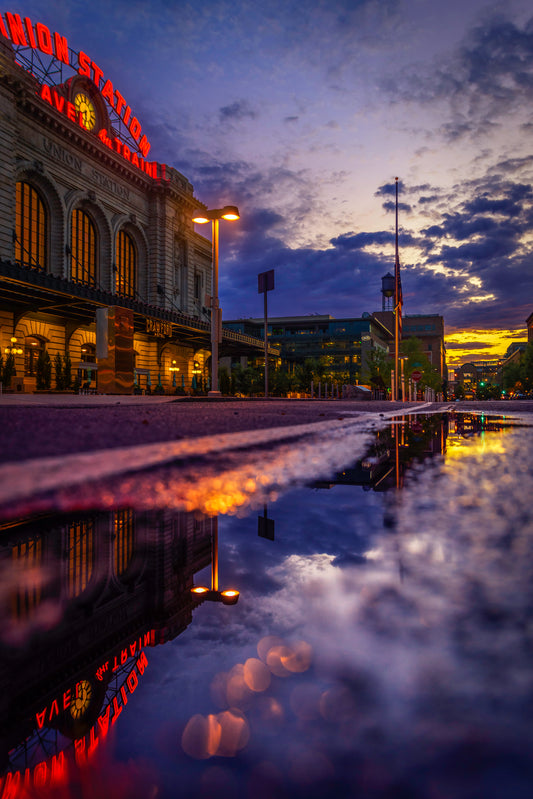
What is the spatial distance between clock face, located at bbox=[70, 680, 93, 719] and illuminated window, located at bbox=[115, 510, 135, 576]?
0.31m

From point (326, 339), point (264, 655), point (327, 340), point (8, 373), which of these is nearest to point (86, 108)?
point (8, 373)

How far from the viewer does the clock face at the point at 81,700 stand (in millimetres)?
534

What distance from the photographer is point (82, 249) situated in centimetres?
3719

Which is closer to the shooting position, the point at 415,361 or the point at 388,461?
the point at 388,461

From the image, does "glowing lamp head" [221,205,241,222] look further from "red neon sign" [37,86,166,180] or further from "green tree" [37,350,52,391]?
"red neon sign" [37,86,166,180]

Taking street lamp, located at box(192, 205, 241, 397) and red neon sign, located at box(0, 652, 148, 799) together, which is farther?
street lamp, located at box(192, 205, 241, 397)

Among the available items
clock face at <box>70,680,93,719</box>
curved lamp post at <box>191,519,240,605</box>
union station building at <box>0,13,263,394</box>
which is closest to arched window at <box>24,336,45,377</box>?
union station building at <box>0,13,263,394</box>

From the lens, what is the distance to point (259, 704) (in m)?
0.53

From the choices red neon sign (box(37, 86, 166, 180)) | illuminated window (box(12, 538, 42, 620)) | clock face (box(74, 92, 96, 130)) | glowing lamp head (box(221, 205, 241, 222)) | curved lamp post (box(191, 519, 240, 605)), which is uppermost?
clock face (box(74, 92, 96, 130))

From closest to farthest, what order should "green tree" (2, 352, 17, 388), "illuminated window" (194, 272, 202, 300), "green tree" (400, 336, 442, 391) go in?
1. "green tree" (2, 352, 17, 388)
2. "illuminated window" (194, 272, 202, 300)
3. "green tree" (400, 336, 442, 391)

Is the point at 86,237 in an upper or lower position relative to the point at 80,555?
upper

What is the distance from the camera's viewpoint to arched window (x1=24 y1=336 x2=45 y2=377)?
30694 millimetres

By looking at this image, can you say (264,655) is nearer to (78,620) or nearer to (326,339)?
(78,620)

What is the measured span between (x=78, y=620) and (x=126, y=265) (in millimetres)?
45065
